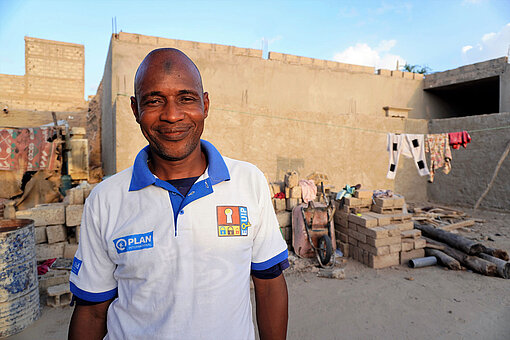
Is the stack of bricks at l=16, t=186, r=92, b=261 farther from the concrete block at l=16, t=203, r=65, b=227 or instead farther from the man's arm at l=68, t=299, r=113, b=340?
the man's arm at l=68, t=299, r=113, b=340

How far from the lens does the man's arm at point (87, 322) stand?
1165mm

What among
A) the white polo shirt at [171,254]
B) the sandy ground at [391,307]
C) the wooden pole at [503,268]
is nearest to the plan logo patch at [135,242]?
the white polo shirt at [171,254]

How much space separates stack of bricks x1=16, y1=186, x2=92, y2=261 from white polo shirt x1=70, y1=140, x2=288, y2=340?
13.8 ft

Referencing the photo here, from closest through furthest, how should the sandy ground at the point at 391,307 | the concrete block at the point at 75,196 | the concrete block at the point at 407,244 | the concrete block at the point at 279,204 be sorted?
the sandy ground at the point at 391,307 < the concrete block at the point at 75,196 < the concrete block at the point at 407,244 < the concrete block at the point at 279,204

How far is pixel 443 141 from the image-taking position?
716 centimetres

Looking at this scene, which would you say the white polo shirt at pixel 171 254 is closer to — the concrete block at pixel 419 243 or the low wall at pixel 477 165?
the concrete block at pixel 419 243

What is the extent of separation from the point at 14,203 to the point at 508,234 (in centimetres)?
1201

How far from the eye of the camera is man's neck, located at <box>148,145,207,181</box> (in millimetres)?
1225

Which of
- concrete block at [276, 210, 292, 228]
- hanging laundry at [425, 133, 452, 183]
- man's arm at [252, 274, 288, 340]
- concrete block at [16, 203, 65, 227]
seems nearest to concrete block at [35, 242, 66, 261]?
concrete block at [16, 203, 65, 227]

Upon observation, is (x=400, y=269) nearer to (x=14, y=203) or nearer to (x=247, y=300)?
(x=247, y=300)

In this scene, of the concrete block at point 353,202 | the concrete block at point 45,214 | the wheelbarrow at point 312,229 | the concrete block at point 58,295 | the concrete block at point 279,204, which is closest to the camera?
the concrete block at point 58,295

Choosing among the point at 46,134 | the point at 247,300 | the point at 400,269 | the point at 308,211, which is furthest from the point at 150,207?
the point at 46,134

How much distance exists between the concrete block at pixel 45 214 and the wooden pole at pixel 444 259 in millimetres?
6520

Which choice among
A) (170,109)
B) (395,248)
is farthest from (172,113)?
(395,248)
